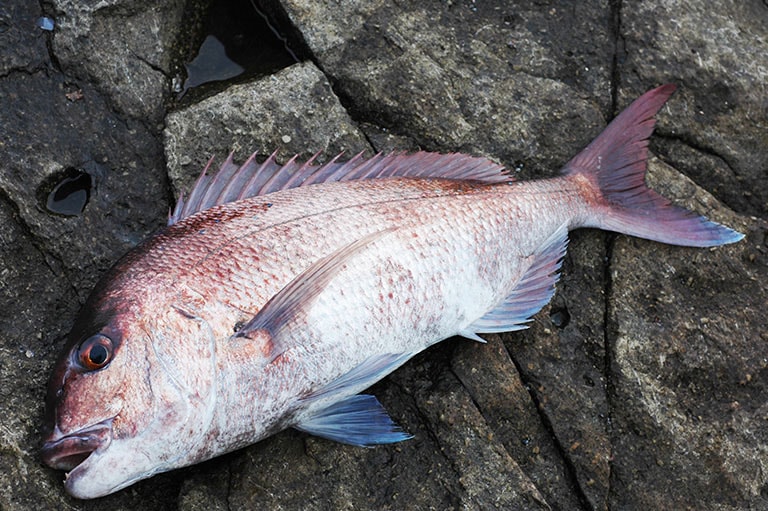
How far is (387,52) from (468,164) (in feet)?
2.74

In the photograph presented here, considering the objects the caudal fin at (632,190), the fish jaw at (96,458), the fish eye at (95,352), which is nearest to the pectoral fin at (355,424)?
the fish jaw at (96,458)

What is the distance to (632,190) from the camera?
3.12 meters

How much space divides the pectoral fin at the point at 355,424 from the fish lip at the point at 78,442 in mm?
657

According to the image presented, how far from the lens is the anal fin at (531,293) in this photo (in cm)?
278

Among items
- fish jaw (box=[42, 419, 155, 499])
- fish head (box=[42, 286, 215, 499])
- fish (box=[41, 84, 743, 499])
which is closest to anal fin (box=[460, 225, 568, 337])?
fish (box=[41, 84, 743, 499])

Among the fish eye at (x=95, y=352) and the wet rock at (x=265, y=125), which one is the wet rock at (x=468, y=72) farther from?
the fish eye at (x=95, y=352)

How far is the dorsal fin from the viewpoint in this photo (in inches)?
103

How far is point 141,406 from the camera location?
2062mm

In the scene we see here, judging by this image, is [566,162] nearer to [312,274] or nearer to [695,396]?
[695,396]

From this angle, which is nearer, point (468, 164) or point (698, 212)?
point (468, 164)

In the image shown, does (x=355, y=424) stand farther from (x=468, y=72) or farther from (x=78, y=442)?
(x=468, y=72)

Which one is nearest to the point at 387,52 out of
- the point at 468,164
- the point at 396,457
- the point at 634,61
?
the point at 468,164

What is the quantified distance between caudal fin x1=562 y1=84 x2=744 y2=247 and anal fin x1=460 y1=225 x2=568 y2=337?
10.3 inches

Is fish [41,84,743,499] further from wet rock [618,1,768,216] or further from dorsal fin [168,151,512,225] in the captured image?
wet rock [618,1,768,216]
